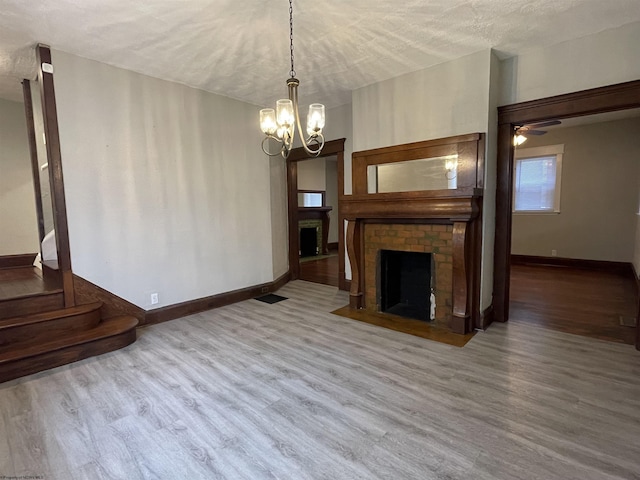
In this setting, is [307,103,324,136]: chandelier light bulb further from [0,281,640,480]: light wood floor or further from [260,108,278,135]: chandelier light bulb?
[0,281,640,480]: light wood floor

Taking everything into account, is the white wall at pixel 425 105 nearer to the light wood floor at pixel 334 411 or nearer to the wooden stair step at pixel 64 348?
Answer: the light wood floor at pixel 334 411

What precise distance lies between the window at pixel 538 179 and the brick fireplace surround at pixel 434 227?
4.35 m

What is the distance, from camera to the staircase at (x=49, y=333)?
2.40 metres

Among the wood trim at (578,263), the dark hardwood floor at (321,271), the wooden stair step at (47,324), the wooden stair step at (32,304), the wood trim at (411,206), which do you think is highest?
the wood trim at (411,206)

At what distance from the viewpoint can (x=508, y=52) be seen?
2939 mm

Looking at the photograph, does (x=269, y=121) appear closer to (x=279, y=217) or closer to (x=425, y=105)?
(x=425, y=105)

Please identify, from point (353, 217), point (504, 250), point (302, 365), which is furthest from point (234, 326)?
point (504, 250)

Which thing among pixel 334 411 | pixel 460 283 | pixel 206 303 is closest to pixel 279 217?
pixel 206 303

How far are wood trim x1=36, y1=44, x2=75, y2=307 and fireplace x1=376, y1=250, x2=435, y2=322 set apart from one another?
3179 millimetres

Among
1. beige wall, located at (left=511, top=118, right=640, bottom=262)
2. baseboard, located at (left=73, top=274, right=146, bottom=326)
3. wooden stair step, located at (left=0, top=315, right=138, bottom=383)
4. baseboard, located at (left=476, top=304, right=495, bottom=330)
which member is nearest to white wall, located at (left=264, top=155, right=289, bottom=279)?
baseboard, located at (left=73, top=274, right=146, bottom=326)

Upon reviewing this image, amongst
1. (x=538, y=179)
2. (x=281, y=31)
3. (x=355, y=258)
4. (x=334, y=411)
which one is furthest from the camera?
(x=538, y=179)

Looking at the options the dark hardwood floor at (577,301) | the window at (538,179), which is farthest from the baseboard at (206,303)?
the window at (538,179)

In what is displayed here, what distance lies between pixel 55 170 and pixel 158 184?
2.93 feet

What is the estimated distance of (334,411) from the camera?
1.93 m
